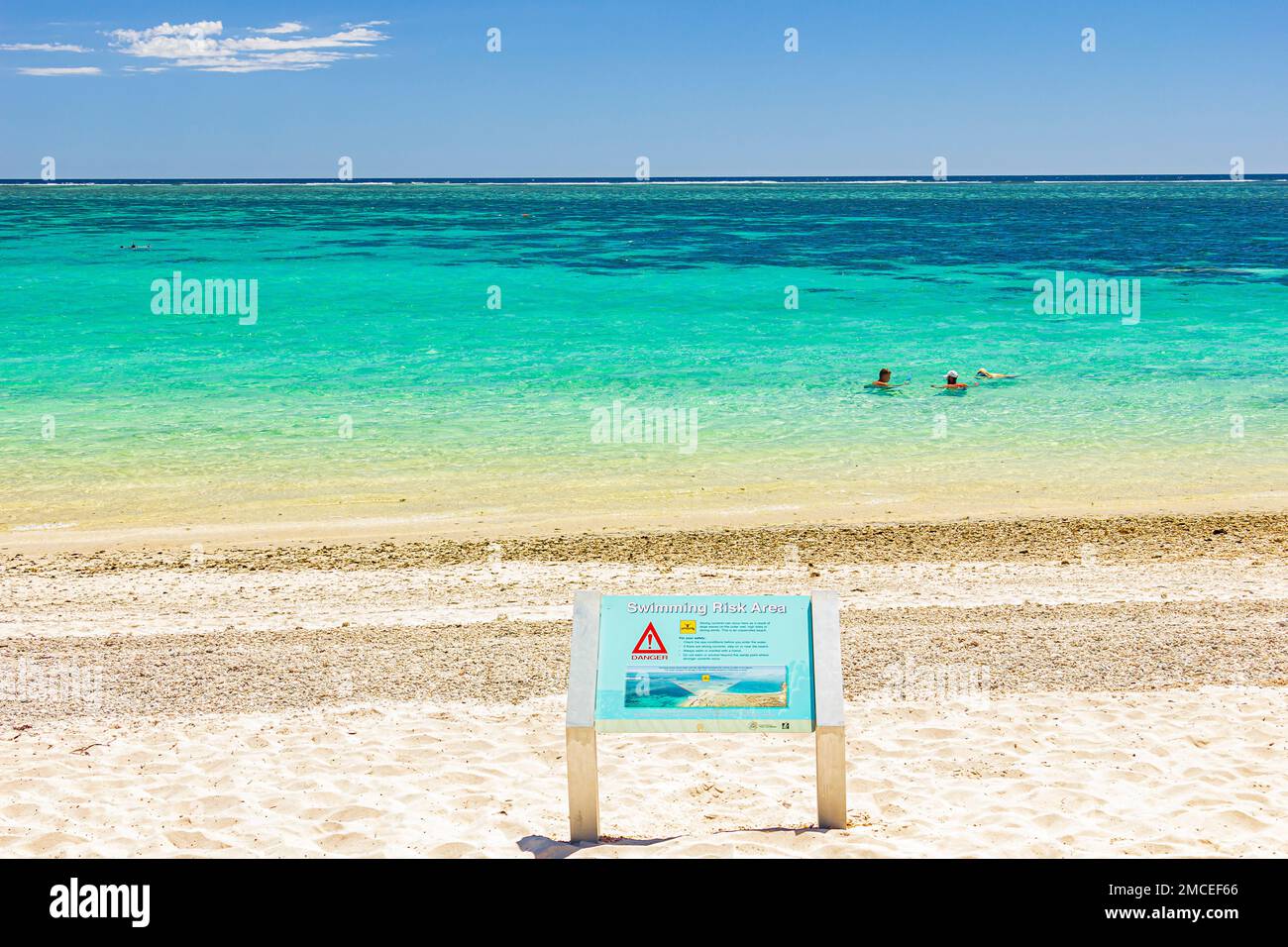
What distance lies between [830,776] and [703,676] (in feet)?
2.56

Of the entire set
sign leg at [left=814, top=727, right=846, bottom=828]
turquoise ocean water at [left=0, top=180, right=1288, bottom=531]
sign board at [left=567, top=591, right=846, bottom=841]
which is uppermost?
turquoise ocean water at [left=0, top=180, right=1288, bottom=531]

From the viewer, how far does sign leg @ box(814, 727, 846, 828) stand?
17.1 ft

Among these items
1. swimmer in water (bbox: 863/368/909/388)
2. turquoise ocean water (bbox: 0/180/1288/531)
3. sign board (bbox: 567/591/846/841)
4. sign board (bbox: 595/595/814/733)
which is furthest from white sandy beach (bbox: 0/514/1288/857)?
swimmer in water (bbox: 863/368/909/388)

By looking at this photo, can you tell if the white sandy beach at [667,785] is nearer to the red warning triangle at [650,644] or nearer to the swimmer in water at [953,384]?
the red warning triangle at [650,644]

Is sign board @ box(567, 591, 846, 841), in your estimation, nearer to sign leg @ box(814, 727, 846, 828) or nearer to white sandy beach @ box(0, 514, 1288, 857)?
sign leg @ box(814, 727, 846, 828)

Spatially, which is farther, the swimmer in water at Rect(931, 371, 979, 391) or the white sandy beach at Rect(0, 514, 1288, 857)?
the swimmer in water at Rect(931, 371, 979, 391)

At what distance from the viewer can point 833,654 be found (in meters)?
5.29

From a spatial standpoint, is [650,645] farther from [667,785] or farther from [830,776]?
[667,785]

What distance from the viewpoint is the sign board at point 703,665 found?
507 cm

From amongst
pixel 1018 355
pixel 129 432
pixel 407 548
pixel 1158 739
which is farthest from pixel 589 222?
pixel 1158 739

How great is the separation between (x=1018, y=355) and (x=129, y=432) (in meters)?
18.9

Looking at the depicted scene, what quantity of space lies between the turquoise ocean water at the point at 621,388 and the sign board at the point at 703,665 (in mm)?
8148

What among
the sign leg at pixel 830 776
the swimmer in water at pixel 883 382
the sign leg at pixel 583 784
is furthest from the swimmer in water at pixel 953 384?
the sign leg at pixel 583 784

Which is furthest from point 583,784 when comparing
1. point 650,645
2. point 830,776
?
point 830,776
